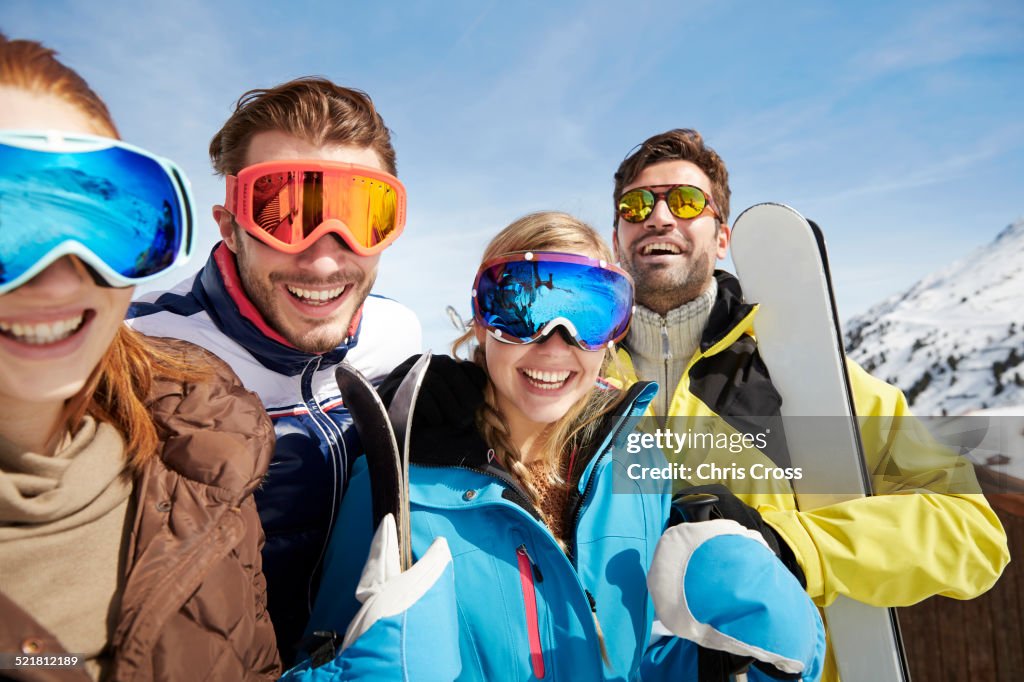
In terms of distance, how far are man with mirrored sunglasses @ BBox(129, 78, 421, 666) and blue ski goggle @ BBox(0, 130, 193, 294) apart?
0.76 metres

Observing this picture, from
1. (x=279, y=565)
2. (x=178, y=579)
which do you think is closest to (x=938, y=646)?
(x=279, y=565)

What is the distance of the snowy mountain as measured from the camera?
14.9 meters

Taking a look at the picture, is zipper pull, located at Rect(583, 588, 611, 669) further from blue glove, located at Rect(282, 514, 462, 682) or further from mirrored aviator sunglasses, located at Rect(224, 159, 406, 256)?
Answer: mirrored aviator sunglasses, located at Rect(224, 159, 406, 256)

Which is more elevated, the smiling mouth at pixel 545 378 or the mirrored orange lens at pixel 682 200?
the mirrored orange lens at pixel 682 200

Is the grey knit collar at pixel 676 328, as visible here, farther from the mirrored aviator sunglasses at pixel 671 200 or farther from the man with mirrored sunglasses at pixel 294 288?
the man with mirrored sunglasses at pixel 294 288

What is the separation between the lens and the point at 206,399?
1.38 m

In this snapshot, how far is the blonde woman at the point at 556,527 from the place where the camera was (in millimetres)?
1490

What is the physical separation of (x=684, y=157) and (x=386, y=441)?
2655mm

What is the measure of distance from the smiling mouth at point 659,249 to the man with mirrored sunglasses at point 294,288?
1.59 m

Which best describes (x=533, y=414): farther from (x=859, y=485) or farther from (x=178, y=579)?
(x=859, y=485)

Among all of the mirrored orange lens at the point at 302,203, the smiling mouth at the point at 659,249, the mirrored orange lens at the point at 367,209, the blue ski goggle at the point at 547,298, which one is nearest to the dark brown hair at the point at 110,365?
the mirrored orange lens at the point at 302,203

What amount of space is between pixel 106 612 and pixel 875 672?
9.45 ft

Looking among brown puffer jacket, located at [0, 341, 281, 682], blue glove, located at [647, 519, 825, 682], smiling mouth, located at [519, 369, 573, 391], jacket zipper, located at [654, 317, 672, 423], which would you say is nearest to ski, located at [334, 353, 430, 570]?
brown puffer jacket, located at [0, 341, 281, 682]

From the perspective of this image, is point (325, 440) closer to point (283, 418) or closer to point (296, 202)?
point (283, 418)
